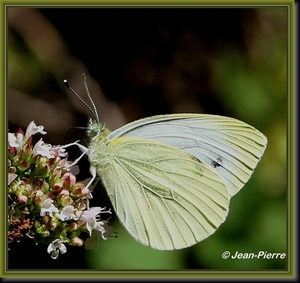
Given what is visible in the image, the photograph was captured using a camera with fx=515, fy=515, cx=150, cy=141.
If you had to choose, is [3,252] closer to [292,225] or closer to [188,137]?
[188,137]

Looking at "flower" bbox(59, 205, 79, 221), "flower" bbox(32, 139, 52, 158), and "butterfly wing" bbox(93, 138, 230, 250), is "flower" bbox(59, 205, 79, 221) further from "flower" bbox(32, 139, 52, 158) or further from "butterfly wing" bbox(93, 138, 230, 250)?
"butterfly wing" bbox(93, 138, 230, 250)

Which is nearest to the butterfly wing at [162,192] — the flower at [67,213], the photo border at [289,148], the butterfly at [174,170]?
the butterfly at [174,170]

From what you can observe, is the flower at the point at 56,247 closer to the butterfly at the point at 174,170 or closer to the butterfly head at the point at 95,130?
the butterfly at the point at 174,170

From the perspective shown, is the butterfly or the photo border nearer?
the photo border

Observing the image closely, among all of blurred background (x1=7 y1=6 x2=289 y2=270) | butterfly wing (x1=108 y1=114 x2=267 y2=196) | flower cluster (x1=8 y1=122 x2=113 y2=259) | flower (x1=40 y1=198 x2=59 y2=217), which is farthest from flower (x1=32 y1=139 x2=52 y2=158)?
blurred background (x1=7 y1=6 x2=289 y2=270)

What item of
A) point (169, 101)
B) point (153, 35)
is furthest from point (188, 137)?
point (153, 35)

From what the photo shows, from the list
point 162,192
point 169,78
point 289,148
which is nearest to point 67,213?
point 162,192

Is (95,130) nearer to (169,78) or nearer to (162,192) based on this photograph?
(162,192)
